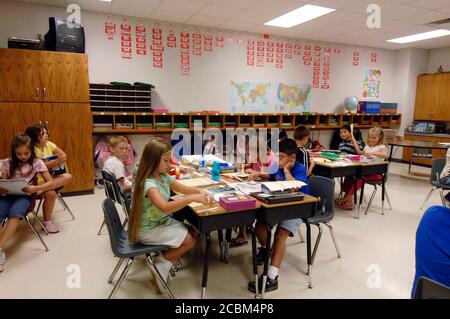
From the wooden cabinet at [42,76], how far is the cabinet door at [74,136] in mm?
143

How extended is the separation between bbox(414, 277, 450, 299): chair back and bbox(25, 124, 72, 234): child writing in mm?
3294

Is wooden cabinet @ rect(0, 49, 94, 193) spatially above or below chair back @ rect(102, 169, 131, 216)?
above

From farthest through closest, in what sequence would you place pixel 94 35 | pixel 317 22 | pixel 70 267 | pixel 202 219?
pixel 317 22, pixel 94 35, pixel 70 267, pixel 202 219

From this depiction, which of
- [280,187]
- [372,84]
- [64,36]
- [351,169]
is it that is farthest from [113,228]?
[372,84]

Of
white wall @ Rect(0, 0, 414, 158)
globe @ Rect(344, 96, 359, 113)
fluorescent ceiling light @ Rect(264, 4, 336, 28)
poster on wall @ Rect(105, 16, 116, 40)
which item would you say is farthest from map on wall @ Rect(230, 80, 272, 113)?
poster on wall @ Rect(105, 16, 116, 40)

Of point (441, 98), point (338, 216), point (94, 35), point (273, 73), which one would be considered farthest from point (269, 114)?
point (441, 98)

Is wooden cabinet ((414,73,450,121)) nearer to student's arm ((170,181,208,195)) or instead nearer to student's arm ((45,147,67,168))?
student's arm ((170,181,208,195))

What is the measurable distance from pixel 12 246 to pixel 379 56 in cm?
828

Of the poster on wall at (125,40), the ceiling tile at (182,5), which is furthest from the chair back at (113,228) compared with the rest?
the poster on wall at (125,40)

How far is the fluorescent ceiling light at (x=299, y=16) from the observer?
471cm

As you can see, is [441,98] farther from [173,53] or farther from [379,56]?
[173,53]

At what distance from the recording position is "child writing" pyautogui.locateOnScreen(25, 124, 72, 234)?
11.3 ft

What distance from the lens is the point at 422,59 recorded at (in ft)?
25.5

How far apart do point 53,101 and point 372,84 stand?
7058mm
